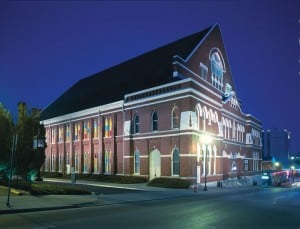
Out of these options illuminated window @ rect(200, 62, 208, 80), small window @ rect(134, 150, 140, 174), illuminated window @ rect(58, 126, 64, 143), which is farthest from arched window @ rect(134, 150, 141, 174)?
illuminated window @ rect(58, 126, 64, 143)

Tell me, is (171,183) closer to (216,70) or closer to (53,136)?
(216,70)

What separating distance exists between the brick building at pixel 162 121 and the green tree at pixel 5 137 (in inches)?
680

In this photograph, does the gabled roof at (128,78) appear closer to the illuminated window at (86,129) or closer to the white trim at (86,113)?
the white trim at (86,113)

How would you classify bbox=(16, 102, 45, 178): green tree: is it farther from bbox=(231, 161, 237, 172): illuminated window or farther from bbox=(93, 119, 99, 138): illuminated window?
bbox=(231, 161, 237, 172): illuminated window

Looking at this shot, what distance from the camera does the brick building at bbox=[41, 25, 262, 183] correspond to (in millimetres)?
40438

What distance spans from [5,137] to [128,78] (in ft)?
94.4

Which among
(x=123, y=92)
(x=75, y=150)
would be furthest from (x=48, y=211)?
(x=75, y=150)

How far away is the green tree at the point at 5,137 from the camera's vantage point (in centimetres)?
2962

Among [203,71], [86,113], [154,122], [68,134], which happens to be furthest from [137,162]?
[68,134]

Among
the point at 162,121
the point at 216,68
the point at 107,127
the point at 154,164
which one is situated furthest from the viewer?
the point at 216,68

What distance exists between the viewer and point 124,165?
46562mm

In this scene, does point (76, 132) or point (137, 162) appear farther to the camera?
point (76, 132)

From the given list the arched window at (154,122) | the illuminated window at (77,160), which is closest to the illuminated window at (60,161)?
the illuminated window at (77,160)

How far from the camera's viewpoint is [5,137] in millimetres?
30281
